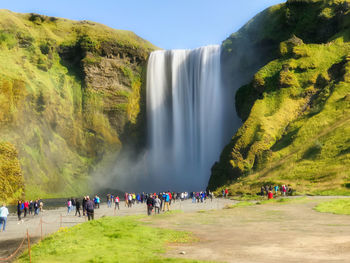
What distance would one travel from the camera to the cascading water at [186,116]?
78812 millimetres

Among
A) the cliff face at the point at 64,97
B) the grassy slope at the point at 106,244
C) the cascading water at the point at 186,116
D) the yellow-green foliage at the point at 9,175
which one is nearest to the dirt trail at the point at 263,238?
the grassy slope at the point at 106,244

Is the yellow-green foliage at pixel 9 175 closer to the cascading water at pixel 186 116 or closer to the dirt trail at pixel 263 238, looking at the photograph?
the cascading water at pixel 186 116

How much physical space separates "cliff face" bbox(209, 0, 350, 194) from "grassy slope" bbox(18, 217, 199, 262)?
91.9 feet

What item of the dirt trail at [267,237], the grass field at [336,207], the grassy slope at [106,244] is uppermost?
the grassy slope at [106,244]

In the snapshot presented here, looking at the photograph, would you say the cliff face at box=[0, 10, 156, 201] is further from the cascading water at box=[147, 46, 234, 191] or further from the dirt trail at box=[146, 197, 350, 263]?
the dirt trail at box=[146, 197, 350, 263]

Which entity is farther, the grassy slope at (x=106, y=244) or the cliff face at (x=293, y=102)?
the cliff face at (x=293, y=102)

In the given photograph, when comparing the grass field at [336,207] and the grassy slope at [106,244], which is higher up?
the grassy slope at [106,244]

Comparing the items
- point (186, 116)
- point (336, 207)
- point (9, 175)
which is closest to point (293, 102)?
point (186, 116)

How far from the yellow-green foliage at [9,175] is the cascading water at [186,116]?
33.0m

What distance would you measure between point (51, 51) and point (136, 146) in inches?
1176

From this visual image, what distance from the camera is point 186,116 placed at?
277 ft

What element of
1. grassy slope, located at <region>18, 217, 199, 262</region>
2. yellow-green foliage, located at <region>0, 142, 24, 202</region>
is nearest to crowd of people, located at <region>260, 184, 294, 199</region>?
grassy slope, located at <region>18, 217, 199, 262</region>

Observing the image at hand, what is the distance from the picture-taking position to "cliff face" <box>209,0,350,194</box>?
153 feet

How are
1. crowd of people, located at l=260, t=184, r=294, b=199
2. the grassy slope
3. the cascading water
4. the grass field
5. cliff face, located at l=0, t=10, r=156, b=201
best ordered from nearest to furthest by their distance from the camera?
the grassy slope < the grass field < crowd of people, located at l=260, t=184, r=294, b=199 < cliff face, located at l=0, t=10, r=156, b=201 < the cascading water
